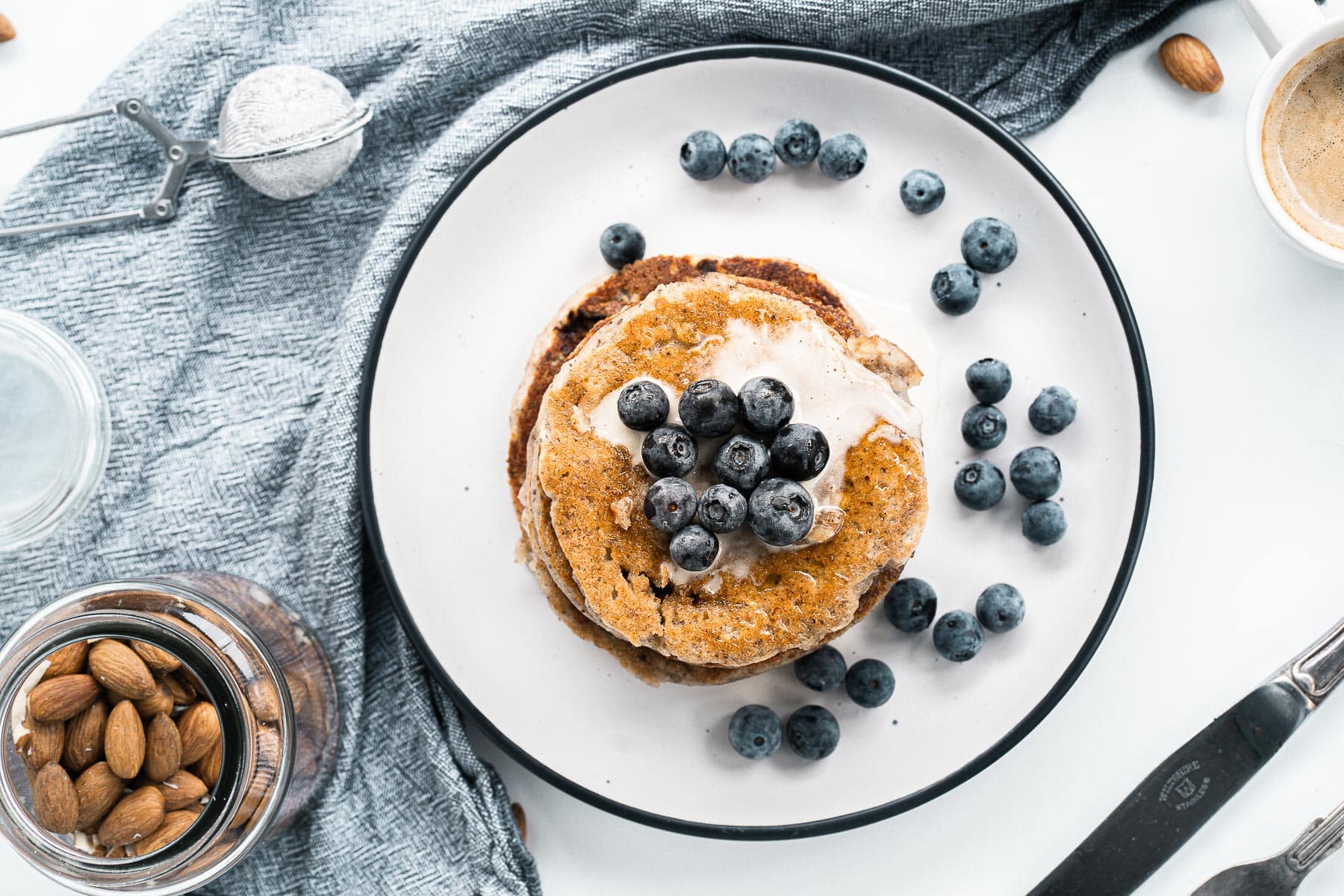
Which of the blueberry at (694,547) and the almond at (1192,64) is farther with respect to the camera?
the almond at (1192,64)

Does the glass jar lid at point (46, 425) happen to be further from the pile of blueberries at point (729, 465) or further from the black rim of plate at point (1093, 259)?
the pile of blueberries at point (729, 465)

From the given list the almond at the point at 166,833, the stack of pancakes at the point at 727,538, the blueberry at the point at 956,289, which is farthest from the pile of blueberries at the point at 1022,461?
the almond at the point at 166,833

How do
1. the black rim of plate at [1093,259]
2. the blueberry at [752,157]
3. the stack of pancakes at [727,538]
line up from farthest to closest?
the blueberry at [752,157], the black rim of plate at [1093,259], the stack of pancakes at [727,538]

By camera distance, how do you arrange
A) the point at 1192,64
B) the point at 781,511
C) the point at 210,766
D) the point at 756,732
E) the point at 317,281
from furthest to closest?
the point at 317,281, the point at 1192,64, the point at 756,732, the point at 210,766, the point at 781,511

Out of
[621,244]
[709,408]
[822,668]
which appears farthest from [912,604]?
[621,244]

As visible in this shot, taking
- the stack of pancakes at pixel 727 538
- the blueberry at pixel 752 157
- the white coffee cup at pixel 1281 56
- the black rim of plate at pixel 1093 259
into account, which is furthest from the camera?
the blueberry at pixel 752 157

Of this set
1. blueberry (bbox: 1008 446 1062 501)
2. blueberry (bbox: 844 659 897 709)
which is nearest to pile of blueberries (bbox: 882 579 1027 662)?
blueberry (bbox: 844 659 897 709)

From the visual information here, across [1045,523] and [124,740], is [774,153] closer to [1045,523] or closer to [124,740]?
[1045,523]

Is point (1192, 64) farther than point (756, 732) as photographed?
Yes
